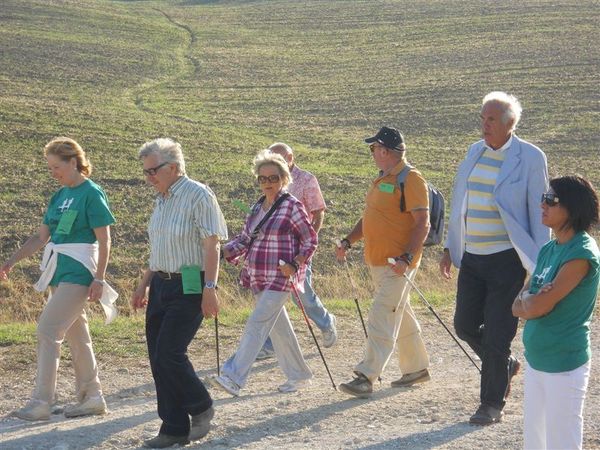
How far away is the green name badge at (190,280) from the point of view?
7473mm

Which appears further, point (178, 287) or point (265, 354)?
point (265, 354)

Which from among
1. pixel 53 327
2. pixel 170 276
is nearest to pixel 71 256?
pixel 53 327

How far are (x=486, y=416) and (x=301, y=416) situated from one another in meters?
1.18

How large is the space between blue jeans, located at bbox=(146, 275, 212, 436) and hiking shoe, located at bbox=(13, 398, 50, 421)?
981 mm

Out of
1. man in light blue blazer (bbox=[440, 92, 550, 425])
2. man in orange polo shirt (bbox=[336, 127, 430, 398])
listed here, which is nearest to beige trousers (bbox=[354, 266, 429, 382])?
man in orange polo shirt (bbox=[336, 127, 430, 398])

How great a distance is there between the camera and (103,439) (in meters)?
7.40

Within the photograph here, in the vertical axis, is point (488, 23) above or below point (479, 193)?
above

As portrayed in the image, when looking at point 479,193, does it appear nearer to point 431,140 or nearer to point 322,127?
point 431,140

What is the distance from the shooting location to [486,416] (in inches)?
299

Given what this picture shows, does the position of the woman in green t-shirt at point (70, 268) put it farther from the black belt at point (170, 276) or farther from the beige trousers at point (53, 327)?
the black belt at point (170, 276)

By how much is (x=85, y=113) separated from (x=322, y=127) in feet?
20.0

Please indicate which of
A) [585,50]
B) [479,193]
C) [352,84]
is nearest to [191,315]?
[479,193]

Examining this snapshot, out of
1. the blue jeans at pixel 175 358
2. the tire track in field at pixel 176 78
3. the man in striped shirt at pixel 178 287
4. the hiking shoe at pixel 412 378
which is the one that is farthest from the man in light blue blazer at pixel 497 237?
the tire track in field at pixel 176 78

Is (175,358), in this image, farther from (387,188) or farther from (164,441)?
(387,188)
